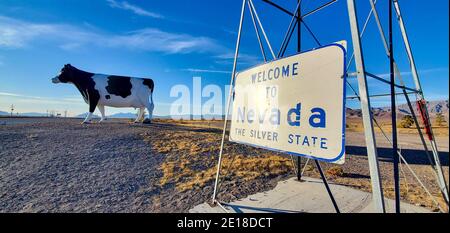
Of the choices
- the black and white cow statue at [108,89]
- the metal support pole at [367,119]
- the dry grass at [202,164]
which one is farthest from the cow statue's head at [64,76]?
the metal support pole at [367,119]

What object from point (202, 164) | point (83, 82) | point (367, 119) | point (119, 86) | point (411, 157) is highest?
point (83, 82)

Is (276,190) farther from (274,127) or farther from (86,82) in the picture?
(86,82)

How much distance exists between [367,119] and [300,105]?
0.80 m

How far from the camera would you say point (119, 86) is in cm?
1307

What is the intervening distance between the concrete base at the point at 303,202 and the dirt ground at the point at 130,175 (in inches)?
12.0

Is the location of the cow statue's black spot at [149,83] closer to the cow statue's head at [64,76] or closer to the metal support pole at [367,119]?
the cow statue's head at [64,76]

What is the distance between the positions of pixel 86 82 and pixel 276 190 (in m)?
13.0

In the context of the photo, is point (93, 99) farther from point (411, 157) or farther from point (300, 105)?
point (411, 157)

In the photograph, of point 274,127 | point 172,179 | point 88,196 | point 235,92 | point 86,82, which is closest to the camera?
point 274,127

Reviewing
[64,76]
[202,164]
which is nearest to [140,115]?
[64,76]

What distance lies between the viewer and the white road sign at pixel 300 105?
223 cm

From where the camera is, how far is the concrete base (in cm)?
336

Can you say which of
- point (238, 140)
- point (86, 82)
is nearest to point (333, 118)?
point (238, 140)
